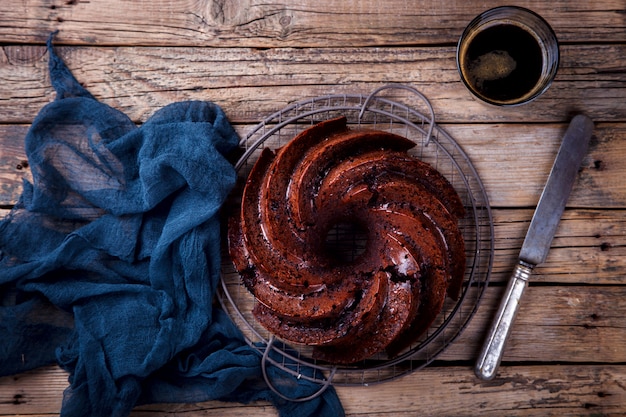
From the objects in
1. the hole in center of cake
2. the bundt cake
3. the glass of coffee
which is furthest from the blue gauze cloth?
the glass of coffee

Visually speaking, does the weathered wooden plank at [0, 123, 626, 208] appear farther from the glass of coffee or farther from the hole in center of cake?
the hole in center of cake

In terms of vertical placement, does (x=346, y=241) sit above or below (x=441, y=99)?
below

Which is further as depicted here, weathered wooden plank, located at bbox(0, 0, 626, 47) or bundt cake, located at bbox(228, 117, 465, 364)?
weathered wooden plank, located at bbox(0, 0, 626, 47)

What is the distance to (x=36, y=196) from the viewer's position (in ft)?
5.11

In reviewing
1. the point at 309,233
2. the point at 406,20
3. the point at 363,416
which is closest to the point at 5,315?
the point at 309,233

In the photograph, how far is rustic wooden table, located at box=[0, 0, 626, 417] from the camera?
165 cm

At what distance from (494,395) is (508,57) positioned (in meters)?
0.98

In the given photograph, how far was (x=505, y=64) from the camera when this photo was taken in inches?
60.1

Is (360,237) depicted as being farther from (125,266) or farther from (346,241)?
(125,266)

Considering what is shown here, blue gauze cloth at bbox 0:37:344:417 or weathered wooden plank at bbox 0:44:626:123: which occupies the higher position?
weathered wooden plank at bbox 0:44:626:123

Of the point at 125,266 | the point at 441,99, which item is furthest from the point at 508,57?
the point at 125,266

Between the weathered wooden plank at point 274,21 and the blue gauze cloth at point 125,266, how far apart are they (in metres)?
0.24

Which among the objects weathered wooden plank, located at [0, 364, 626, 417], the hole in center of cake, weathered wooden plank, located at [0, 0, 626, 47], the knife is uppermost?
weathered wooden plank, located at [0, 0, 626, 47]

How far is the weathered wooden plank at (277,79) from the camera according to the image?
64.9 inches
